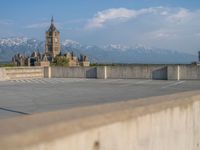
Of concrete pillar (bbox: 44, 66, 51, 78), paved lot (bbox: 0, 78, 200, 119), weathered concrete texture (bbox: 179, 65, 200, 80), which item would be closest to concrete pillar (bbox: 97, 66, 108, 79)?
concrete pillar (bbox: 44, 66, 51, 78)

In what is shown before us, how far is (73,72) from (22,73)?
5018mm

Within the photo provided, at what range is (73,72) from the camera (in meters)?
38.2

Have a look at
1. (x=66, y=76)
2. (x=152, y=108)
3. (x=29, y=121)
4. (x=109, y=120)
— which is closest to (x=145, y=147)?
(x=152, y=108)

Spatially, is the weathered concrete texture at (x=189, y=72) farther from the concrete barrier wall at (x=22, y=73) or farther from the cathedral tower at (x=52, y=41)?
the cathedral tower at (x=52, y=41)

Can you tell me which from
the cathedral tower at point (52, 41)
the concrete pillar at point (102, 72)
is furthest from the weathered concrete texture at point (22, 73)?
the cathedral tower at point (52, 41)

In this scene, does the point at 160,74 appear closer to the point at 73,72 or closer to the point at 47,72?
the point at 73,72

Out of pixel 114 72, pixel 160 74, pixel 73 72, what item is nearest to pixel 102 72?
pixel 114 72

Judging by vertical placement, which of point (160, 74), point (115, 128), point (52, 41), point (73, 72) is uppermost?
point (52, 41)

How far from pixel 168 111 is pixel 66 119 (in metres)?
2.48

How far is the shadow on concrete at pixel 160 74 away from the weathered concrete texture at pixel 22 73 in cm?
1165

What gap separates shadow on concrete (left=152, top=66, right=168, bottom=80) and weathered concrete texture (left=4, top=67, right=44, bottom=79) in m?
11.6

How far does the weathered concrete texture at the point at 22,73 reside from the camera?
116 ft

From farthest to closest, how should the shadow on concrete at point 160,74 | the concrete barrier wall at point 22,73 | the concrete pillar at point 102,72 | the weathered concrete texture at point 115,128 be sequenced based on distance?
the concrete pillar at point 102,72 → the concrete barrier wall at point 22,73 → the shadow on concrete at point 160,74 → the weathered concrete texture at point 115,128

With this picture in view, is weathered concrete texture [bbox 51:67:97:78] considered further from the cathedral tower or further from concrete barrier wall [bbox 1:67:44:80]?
the cathedral tower
